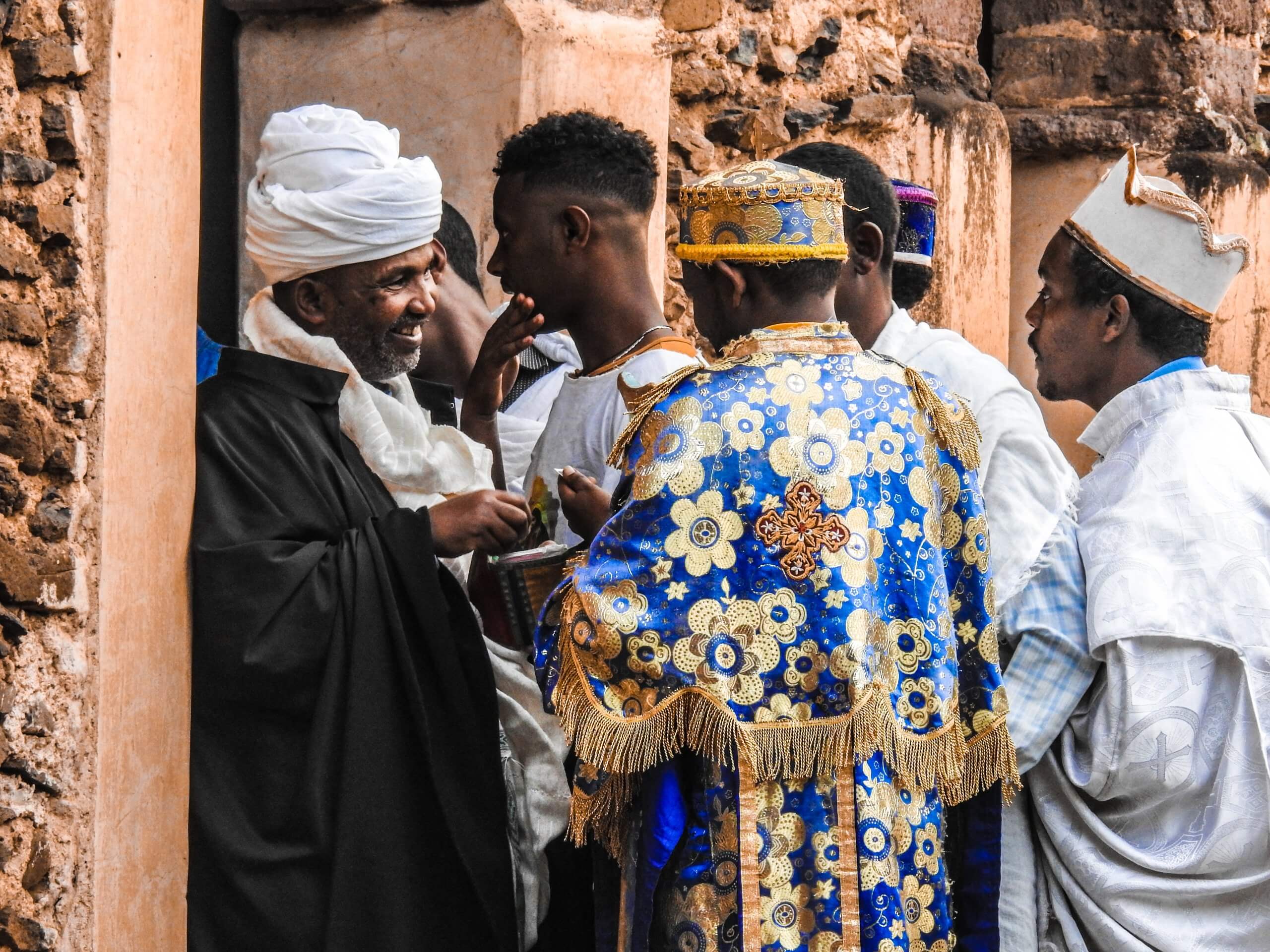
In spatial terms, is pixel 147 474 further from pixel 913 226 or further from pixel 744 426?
pixel 913 226

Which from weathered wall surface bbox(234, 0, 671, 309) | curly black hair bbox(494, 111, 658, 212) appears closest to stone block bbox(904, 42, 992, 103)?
weathered wall surface bbox(234, 0, 671, 309)

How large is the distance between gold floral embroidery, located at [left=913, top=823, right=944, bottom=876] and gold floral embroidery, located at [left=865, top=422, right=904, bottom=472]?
644 mm

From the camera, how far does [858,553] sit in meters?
2.91

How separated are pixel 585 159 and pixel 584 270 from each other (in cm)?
27

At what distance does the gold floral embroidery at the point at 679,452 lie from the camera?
2.89m

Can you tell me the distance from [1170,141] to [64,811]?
5.40 m

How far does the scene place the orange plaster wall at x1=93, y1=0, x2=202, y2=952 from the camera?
8.96 feet

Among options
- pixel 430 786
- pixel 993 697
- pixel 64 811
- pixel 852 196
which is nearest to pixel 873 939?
pixel 993 697

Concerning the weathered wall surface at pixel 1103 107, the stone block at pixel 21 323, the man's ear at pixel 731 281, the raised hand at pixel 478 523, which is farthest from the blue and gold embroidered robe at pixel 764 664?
the weathered wall surface at pixel 1103 107

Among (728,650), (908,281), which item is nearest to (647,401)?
(728,650)

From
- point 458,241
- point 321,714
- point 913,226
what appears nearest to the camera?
point 321,714

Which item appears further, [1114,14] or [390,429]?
[1114,14]

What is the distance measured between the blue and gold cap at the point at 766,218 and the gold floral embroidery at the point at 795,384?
213 millimetres

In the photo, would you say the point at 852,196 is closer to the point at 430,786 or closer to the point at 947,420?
the point at 947,420
